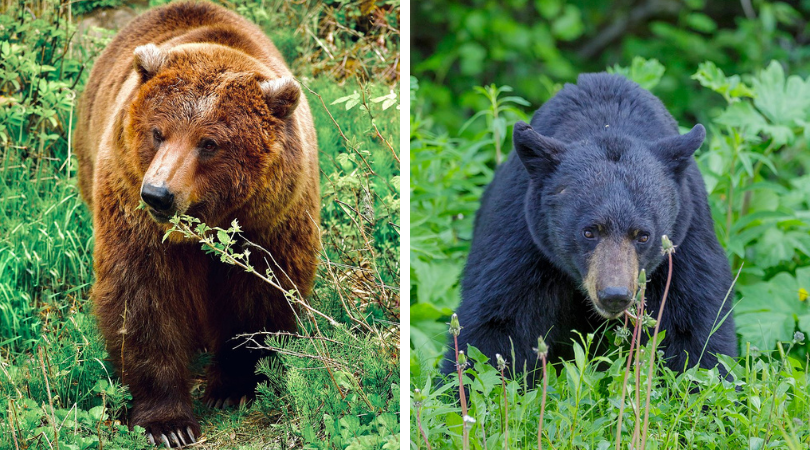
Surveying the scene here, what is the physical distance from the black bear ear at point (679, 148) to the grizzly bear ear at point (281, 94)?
52.3 inches

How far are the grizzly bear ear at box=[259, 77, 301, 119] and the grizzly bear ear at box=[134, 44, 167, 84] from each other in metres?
0.38

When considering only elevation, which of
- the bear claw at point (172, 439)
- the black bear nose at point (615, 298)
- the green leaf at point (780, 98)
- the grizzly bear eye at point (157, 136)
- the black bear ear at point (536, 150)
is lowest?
the bear claw at point (172, 439)

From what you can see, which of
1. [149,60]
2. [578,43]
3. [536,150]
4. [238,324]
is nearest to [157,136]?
[149,60]

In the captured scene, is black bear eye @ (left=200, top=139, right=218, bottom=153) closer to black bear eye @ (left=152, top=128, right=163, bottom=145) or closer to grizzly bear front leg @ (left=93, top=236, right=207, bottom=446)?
black bear eye @ (left=152, top=128, right=163, bottom=145)

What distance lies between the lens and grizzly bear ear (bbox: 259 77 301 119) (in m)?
3.19

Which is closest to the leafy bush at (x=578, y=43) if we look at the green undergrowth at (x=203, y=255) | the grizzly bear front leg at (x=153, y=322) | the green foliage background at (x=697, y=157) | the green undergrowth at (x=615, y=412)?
the green foliage background at (x=697, y=157)

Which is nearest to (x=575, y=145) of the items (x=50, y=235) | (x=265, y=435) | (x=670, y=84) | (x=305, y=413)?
(x=305, y=413)

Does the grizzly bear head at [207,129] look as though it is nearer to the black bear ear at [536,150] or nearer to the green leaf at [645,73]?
the black bear ear at [536,150]

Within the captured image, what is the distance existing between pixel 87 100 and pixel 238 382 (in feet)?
5.66

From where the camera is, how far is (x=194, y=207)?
313 cm

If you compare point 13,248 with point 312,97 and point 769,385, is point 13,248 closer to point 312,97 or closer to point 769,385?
point 312,97

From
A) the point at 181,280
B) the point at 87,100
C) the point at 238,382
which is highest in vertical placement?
the point at 87,100

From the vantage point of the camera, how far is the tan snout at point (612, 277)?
286cm

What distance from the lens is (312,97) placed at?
4.54m
